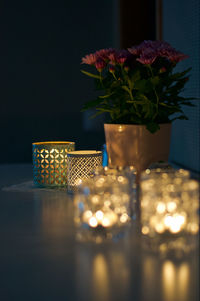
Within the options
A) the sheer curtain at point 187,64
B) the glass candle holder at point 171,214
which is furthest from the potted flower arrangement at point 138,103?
the sheer curtain at point 187,64

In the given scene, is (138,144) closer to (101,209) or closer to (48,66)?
(101,209)

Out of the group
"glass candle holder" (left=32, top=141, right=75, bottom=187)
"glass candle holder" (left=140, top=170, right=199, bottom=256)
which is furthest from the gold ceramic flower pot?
"glass candle holder" (left=140, top=170, right=199, bottom=256)

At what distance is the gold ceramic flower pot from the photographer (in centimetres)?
112

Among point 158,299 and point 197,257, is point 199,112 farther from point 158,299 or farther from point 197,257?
point 158,299

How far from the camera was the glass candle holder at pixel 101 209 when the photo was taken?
73 centimetres

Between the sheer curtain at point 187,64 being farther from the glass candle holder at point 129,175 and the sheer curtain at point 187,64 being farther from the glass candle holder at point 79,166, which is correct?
the glass candle holder at point 129,175

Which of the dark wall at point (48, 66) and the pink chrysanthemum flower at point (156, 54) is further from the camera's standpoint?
the dark wall at point (48, 66)

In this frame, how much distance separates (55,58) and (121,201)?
1.78 metres

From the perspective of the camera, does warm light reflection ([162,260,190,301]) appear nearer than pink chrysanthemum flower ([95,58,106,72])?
Yes

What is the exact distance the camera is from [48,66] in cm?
242

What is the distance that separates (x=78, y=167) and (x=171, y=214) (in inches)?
A: 18.1

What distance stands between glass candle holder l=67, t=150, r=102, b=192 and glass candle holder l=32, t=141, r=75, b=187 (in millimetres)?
66

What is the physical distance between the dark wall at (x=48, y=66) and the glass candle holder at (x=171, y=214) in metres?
1.79

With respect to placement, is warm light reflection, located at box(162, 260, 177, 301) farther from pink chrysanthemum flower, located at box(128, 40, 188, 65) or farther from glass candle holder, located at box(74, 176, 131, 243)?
pink chrysanthemum flower, located at box(128, 40, 188, 65)
